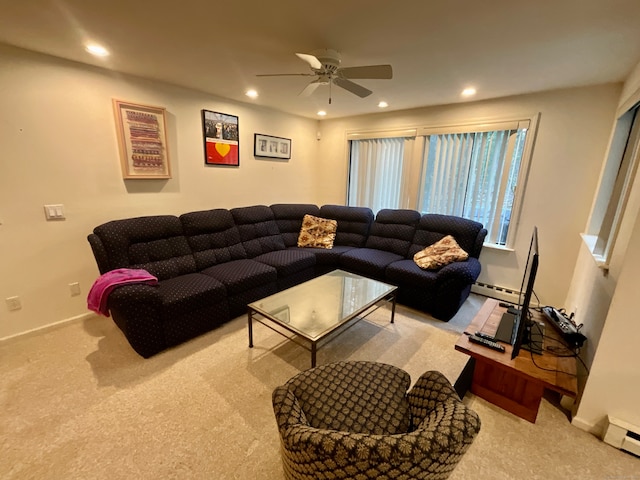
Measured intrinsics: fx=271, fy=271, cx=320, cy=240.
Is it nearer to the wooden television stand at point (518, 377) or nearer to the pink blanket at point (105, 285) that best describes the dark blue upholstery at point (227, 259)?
the pink blanket at point (105, 285)

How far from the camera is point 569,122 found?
276cm

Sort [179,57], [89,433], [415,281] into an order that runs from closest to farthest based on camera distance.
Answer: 1. [89,433]
2. [179,57]
3. [415,281]

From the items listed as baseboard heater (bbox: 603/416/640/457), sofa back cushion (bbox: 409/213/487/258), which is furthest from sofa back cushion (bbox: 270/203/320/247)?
baseboard heater (bbox: 603/416/640/457)

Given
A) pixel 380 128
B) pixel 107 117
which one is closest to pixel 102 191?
pixel 107 117

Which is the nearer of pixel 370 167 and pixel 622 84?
pixel 622 84

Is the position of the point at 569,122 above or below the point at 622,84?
below

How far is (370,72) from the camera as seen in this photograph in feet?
6.46

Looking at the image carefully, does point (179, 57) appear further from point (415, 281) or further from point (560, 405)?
point (560, 405)

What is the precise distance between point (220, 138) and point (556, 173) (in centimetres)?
391

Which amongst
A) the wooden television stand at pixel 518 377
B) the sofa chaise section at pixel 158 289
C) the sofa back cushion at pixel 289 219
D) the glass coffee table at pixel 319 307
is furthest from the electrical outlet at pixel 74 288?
the wooden television stand at pixel 518 377

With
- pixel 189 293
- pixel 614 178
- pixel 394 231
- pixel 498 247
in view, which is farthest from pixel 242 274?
pixel 614 178

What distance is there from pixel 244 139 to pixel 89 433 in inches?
132

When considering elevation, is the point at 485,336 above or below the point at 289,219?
below

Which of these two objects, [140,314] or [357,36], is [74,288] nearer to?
[140,314]
